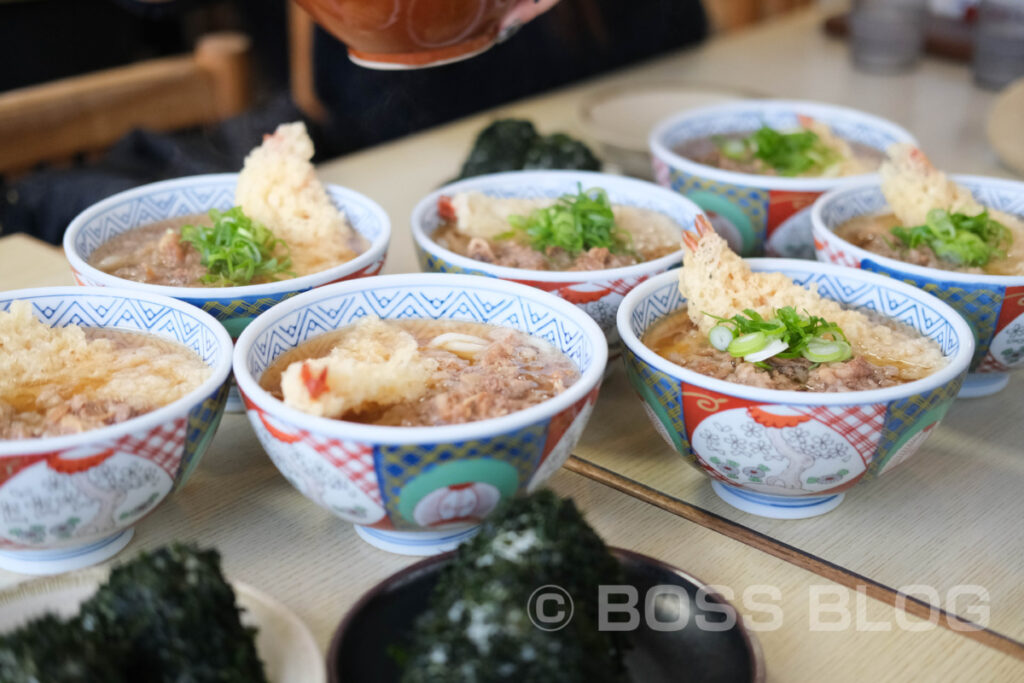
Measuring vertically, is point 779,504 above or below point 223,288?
below

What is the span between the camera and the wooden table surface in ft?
3.51

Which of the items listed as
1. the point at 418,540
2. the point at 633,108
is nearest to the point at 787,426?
A: the point at 418,540

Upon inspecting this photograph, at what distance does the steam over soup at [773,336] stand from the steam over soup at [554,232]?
8.9 inches

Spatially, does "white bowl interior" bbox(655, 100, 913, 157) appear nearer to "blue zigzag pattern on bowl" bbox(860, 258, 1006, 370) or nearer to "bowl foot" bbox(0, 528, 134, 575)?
"blue zigzag pattern on bowl" bbox(860, 258, 1006, 370)

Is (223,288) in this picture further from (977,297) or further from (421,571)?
(977,297)

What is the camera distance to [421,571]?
3.41 ft

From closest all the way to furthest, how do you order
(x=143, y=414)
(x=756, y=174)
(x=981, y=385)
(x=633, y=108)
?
(x=143, y=414)
(x=981, y=385)
(x=756, y=174)
(x=633, y=108)

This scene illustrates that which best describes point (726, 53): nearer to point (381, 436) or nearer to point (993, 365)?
point (993, 365)

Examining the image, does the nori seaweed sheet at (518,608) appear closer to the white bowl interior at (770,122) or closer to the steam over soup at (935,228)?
the steam over soup at (935,228)

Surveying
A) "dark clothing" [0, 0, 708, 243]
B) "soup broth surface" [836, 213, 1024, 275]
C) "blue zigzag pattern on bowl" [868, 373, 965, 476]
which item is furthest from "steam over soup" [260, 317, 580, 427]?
"dark clothing" [0, 0, 708, 243]

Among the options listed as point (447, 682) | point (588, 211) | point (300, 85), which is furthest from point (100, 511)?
point (300, 85)

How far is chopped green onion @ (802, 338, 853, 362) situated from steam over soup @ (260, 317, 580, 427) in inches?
11.8

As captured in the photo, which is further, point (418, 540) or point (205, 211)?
point (205, 211)

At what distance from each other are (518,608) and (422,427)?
272 millimetres
